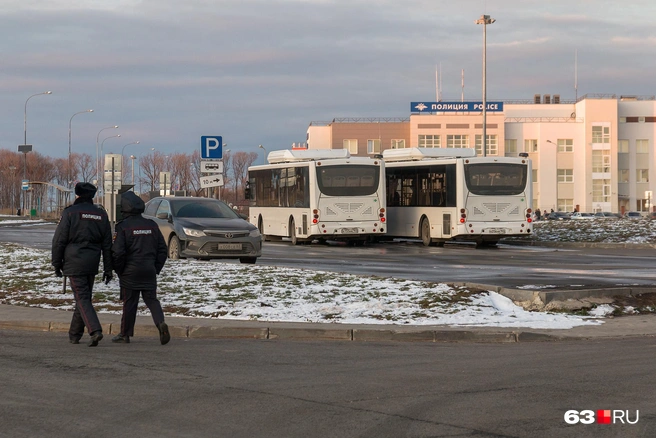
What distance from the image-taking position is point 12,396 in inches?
306

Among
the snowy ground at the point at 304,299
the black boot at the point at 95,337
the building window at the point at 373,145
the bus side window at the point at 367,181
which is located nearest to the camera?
the black boot at the point at 95,337

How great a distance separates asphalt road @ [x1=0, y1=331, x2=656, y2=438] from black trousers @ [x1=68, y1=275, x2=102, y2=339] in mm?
243

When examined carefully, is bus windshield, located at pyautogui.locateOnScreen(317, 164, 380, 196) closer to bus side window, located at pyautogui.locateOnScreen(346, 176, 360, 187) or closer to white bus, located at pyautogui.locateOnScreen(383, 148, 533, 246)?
bus side window, located at pyautogui.locateOnScreen(346, 176, 360, 187)

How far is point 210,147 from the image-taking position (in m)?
31.8

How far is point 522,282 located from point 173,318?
758cm

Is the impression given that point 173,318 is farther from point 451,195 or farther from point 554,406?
point 451,195

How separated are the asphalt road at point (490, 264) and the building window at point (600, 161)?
7572 cm

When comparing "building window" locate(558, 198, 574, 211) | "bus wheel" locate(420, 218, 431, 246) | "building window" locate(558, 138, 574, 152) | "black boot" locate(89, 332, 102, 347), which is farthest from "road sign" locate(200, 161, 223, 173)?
"building window" locate(558, 198, 574, 211)

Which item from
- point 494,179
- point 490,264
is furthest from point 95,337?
point 494,179

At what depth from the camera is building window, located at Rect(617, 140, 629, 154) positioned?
11088 cm

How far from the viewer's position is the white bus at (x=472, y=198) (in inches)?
1372

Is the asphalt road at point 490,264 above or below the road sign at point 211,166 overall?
below

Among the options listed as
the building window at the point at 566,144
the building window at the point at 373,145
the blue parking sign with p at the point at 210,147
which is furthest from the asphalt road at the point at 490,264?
the building window at the point at 373,145

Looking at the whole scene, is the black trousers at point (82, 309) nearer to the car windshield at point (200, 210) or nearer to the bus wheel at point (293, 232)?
the car windshield at point (200, 210)
